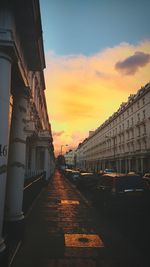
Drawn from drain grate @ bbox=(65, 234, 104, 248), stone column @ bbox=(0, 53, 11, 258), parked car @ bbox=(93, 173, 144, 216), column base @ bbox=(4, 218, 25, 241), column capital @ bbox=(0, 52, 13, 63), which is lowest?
drain grate @ bbox=(65, 234, 104, 248)

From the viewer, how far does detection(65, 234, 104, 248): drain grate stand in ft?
19.5

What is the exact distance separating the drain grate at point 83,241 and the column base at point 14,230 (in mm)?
1198

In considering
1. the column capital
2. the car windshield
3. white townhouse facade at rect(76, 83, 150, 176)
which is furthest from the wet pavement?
white townhouse facade at rect(76, 83, 150, 176)

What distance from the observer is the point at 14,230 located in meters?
6.10

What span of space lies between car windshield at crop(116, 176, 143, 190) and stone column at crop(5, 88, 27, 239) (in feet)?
14.2

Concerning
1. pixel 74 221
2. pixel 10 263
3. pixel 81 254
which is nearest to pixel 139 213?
pixel 74 221

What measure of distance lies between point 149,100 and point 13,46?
150 ft

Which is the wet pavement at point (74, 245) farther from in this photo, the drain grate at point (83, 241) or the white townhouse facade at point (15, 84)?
the white townhouse facade at point (15, 84)

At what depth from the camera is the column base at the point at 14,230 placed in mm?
5988

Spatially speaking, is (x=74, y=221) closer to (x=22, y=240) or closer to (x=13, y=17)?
(x=22, y=240)

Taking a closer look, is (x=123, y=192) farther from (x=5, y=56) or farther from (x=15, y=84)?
(x=5, y=56)

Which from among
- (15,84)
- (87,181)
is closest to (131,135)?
(87,181)

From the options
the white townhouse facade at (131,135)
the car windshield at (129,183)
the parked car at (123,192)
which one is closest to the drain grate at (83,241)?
the parked car at (123,192)

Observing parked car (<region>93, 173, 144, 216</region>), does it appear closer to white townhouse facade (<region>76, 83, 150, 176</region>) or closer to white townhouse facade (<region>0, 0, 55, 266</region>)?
white townhouse facade (<region>0, 0, 55, 266</region>)
